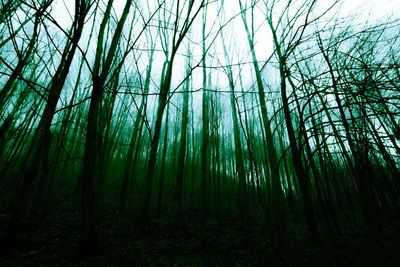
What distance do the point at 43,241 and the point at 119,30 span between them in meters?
2.77

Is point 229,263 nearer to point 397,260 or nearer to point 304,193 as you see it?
point 304,193

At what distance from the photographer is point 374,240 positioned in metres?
2.19

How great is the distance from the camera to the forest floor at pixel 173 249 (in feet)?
5.92

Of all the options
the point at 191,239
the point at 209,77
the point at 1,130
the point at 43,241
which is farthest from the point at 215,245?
the point at 209,77

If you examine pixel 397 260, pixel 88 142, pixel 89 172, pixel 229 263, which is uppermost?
pixel 88 142

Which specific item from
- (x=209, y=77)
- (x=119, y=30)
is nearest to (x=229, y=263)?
(x=119, y=30)

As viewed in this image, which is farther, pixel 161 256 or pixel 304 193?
pixel 161 256

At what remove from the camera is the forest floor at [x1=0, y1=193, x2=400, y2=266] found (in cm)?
180

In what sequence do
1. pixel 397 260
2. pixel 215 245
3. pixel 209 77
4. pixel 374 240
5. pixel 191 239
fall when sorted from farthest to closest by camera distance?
pixel 209 77 < pixel 191 239 < pixel 215 245 < pixel 374 240 < pixel 397 260

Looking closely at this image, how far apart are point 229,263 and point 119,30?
3.03m

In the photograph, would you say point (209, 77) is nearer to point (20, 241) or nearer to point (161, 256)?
point (161, 256)

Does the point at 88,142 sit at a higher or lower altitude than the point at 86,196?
higher

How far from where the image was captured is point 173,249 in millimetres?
2449

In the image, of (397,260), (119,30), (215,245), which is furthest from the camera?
(215,245)
